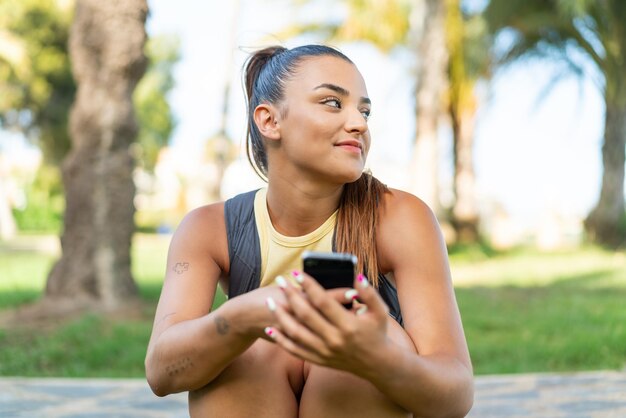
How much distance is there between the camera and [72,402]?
426 centimetres

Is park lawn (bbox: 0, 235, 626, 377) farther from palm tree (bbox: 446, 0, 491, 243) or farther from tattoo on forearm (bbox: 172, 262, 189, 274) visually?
palm tree (bbox: 446, 0, 491, 243)

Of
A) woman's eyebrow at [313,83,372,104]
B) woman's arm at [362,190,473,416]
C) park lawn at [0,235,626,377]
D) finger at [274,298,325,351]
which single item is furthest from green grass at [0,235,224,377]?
finger at [274,298,325,351]

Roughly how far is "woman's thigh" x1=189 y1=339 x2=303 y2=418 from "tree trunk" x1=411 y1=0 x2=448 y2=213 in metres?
11.9

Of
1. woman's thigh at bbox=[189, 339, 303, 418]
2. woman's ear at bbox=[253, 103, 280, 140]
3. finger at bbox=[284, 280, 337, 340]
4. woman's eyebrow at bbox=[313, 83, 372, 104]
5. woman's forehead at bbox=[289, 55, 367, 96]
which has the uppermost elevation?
woman's forehead at bbox=[289, 55, 367, 96]

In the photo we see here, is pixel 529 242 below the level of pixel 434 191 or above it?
below

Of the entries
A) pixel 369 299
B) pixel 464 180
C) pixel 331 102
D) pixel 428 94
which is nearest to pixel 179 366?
pixel 369 299

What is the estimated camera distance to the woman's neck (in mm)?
2318

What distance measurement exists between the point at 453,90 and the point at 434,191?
4.39 m

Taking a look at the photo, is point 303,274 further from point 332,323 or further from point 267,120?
point 267,120

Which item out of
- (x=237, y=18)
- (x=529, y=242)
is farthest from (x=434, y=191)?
(x=529, y=242)

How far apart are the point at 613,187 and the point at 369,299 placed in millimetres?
15700

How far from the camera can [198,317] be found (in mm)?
2207

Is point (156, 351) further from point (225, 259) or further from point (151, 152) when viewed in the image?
point (151, 152)

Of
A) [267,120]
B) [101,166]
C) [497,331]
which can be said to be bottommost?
[497,331]
